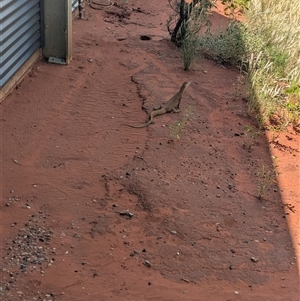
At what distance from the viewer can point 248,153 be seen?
247 inches

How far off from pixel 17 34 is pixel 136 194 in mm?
3035

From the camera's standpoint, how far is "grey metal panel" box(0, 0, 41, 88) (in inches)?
249

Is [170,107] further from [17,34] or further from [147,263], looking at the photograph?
[147,263]

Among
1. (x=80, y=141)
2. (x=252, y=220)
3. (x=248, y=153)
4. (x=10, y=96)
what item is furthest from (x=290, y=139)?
(x=10, y=96)

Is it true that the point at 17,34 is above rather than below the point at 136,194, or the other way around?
above

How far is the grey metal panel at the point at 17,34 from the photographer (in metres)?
6.33

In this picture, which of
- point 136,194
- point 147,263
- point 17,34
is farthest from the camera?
point 17,34

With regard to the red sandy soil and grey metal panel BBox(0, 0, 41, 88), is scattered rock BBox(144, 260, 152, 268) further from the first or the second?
grey metal panel BBox(0, 0, 41, 88)

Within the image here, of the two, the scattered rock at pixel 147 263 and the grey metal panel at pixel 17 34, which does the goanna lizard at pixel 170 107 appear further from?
the scattered rock at pixel 147 263

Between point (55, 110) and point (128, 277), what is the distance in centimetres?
308

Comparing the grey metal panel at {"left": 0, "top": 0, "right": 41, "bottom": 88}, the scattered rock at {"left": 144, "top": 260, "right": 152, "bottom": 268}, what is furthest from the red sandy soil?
the grey metal panel at {"left": 0, "top": 0, "right": 41, "bottom": 88}

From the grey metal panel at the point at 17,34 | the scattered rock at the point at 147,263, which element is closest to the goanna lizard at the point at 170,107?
the grey metal panel at the point at 17,34

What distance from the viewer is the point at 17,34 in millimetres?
6793

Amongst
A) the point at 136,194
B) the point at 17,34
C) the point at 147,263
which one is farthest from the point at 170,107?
the point at 147,263
